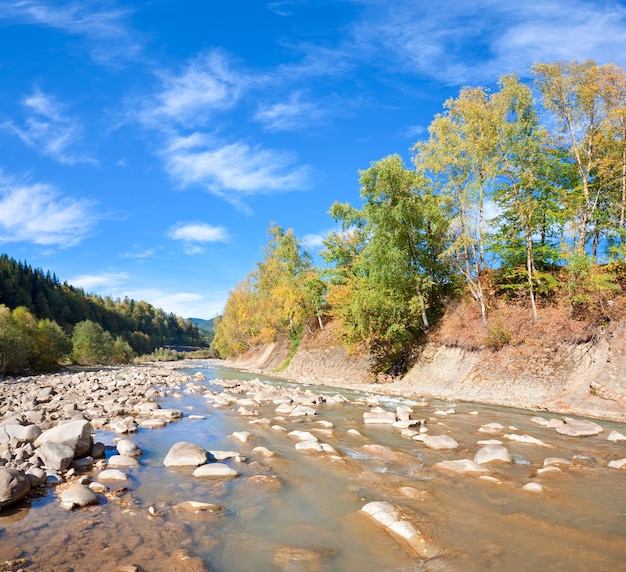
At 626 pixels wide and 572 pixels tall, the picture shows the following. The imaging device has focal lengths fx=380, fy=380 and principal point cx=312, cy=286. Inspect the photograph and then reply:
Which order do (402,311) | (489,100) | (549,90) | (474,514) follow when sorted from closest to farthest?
1. (474,514)
2. (549,90)
3. (489,100)
4. (402,311)

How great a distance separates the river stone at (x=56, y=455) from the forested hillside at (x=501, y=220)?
19.1 metres

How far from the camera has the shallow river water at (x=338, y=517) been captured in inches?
164

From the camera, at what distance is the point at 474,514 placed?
→ 539cm

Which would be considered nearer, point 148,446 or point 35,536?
point 35,536

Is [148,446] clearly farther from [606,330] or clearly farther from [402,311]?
[402,311]

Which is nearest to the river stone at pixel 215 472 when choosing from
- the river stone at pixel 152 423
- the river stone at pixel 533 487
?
the river stone at pixel 533 487

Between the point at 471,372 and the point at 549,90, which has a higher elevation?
the point at 549,90

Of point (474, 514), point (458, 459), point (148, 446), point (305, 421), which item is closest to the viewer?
point (474, 514)

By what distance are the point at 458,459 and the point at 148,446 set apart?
23.4ft

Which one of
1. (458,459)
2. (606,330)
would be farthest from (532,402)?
(458,459)

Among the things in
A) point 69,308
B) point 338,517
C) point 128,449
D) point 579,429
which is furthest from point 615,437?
point 69,308

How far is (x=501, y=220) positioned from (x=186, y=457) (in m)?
21.5

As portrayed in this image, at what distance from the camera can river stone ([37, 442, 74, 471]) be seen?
6.87 meters

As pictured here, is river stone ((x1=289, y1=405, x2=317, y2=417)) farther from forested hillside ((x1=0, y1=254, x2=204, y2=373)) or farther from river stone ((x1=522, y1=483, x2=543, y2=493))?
A: forested hillside ((x1=0, y1=254, x2=204, y2=373))
